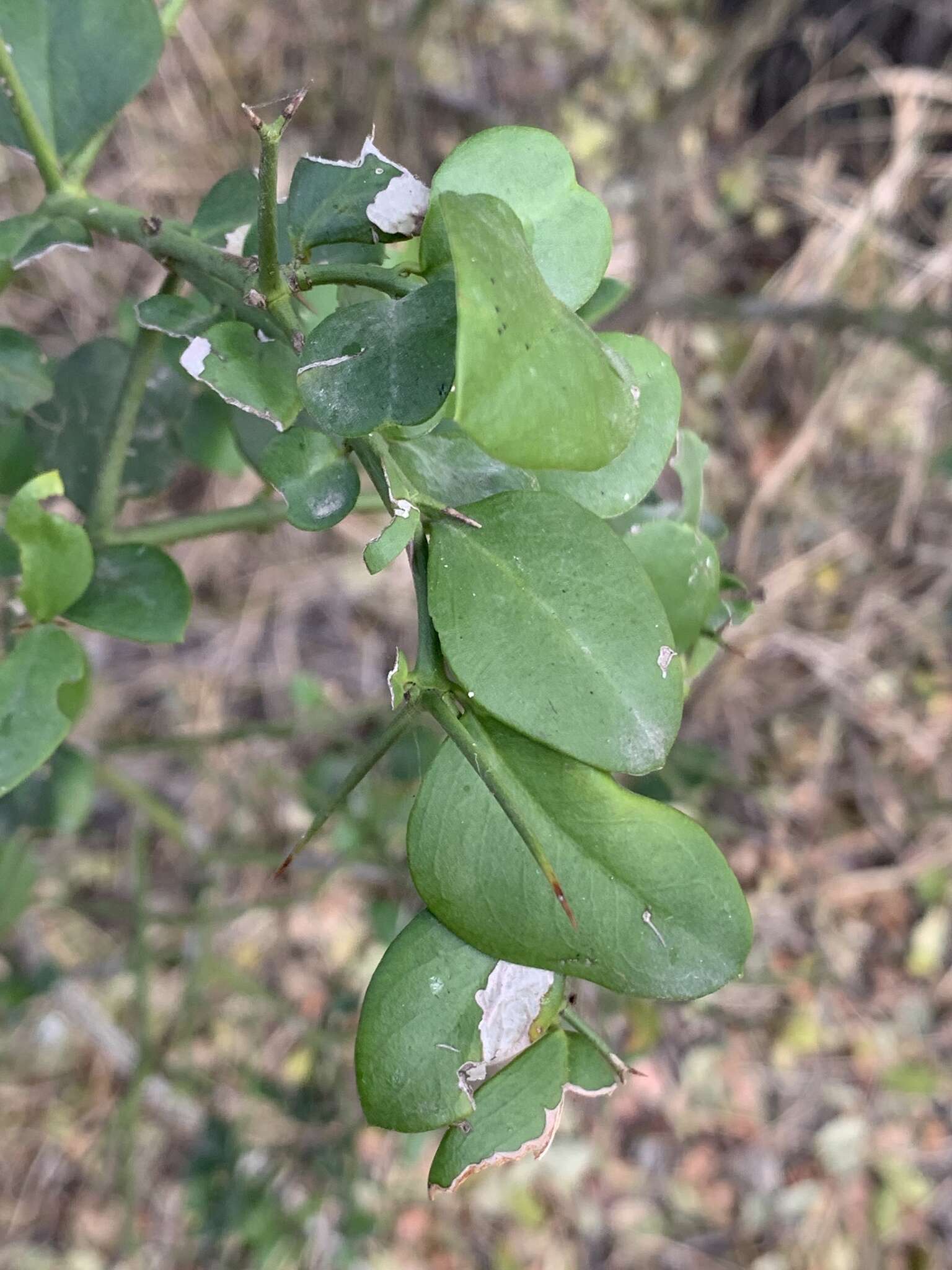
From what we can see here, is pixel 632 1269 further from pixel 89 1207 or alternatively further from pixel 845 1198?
pixel 89 1207

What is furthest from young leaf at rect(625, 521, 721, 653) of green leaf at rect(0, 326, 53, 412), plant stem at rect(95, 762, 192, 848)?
plant stem at rect(95, 762, 192, 848)

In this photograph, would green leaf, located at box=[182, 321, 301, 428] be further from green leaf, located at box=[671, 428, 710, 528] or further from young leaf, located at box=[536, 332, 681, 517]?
green leaf, located at box=[671, 428, 710, 528]

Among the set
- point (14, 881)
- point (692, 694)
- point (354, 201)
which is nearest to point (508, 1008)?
point (354, 201)

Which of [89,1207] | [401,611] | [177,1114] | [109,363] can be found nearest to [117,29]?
[109,363]

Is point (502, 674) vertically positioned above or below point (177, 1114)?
above

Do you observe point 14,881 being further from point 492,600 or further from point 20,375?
point 492,600

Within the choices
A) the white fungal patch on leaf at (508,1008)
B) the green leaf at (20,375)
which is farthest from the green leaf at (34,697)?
the white fungal patch on leaf at (508,1008)
